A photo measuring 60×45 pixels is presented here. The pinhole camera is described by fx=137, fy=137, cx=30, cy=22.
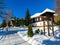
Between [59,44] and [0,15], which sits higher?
[0,15]

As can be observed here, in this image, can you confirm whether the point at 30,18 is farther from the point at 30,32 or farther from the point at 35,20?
the point at 30,32

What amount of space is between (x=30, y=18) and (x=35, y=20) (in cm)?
367

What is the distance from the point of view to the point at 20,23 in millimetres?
56594

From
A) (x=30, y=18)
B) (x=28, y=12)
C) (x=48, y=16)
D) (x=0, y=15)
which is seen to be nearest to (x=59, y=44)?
(x=0, y=15)

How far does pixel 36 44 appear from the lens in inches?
430

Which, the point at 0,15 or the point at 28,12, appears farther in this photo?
the point at 28,12

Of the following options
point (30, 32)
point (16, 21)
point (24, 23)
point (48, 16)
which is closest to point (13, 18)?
point (16, 21)

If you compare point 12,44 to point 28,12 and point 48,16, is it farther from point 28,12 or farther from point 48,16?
point 28,12

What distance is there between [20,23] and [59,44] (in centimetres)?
4520

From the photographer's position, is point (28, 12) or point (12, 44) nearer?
point (12, 44)

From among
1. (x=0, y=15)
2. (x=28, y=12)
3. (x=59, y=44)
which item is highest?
(x=28, y=12)

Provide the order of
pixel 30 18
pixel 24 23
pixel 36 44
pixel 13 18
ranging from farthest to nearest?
pixel 13 18, pixel 30 18, pixel 24 23, pixel 36 44

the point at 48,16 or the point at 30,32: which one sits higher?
the point at 48,16

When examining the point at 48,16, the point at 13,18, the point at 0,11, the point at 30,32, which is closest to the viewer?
the point at 0,11
